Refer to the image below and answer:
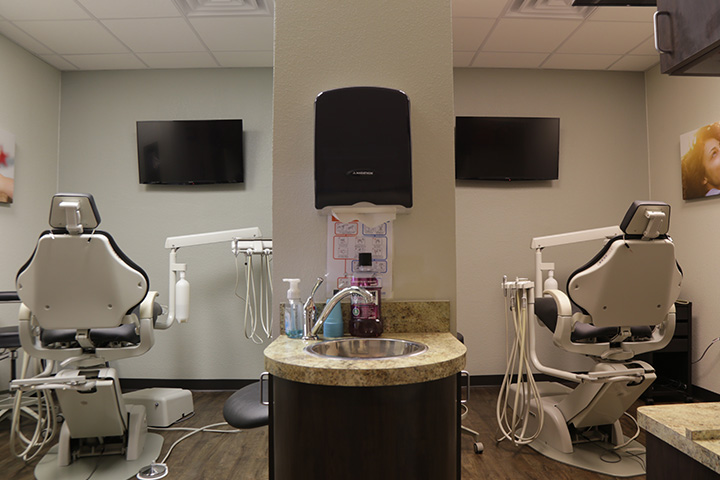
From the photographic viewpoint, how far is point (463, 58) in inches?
151

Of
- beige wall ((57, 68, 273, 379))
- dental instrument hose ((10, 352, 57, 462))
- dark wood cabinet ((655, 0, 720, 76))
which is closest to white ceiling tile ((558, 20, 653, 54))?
beige wall ((57, 68, 273, 379))

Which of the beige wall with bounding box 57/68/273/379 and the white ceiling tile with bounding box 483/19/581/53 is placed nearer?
the white ceiling tile with bounding box 483/19/581/53

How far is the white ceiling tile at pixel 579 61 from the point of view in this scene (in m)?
3.77

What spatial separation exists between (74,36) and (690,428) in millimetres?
4010

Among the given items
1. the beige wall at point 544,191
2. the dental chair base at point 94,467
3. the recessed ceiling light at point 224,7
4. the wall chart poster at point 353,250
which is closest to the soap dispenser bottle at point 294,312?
the wall chart poster at point 353,250

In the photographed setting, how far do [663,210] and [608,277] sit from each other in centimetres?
39

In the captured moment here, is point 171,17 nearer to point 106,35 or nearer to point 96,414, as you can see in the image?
point 106,35

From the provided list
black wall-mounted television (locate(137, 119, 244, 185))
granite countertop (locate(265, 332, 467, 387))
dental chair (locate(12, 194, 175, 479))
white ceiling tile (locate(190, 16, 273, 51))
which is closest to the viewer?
granite countertop (locate(265, 332, 467, 387))

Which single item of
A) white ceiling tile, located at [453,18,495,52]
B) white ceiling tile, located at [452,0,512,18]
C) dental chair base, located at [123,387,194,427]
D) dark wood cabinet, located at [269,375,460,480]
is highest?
white ceiling tile, located at [452,0,512,18]

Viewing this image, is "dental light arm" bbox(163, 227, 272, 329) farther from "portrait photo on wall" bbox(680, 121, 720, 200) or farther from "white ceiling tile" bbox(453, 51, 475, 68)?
"portrait photo on wall" bbox(680, 121, 720, 200)

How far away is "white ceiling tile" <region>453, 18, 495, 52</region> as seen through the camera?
323cm

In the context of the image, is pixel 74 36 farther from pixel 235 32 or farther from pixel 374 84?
pixel 374 84

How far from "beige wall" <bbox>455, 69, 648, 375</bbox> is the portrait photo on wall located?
50 centimetres

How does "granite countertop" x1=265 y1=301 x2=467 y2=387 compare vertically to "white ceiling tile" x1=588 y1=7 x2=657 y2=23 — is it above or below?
below
